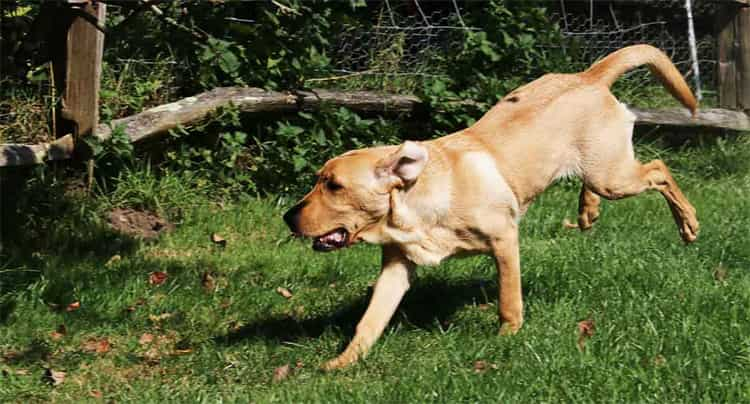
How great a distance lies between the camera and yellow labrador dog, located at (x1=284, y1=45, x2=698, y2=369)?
5246 mm

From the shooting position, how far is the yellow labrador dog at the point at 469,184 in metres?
5.25

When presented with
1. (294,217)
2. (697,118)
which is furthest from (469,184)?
(697,118)

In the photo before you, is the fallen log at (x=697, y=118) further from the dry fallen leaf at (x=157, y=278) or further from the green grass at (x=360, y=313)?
the dry fallen leaf at (x=157, y=278)

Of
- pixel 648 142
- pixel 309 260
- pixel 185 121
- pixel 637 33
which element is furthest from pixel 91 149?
pixel 637 33

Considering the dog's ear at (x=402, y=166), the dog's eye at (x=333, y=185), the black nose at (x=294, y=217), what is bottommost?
the black nose at (x=294, y=217)

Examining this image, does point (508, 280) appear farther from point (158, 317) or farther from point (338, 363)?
point (158, 317)

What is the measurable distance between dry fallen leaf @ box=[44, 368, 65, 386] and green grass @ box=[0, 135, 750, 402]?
38mm

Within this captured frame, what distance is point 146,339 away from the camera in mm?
5598

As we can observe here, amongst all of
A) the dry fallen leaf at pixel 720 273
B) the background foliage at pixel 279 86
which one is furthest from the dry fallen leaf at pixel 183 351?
the dry fallen leaf at pixel 720 273

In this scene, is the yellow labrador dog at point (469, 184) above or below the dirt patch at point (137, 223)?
above

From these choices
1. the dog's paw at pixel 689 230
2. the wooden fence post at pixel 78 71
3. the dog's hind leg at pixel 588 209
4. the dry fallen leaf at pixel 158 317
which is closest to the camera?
the dry fallen leaf at pixel 158 317

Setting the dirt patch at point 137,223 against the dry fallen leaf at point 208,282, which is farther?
the dirt patch at point 137,223

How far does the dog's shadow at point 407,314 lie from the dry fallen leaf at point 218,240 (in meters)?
1.30

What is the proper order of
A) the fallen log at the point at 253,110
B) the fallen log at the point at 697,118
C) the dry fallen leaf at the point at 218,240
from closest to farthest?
the fallen log at the point at 253,110 < the dry fallen leaf at the point at 218,240 < the fallen log at the point at 697,118
